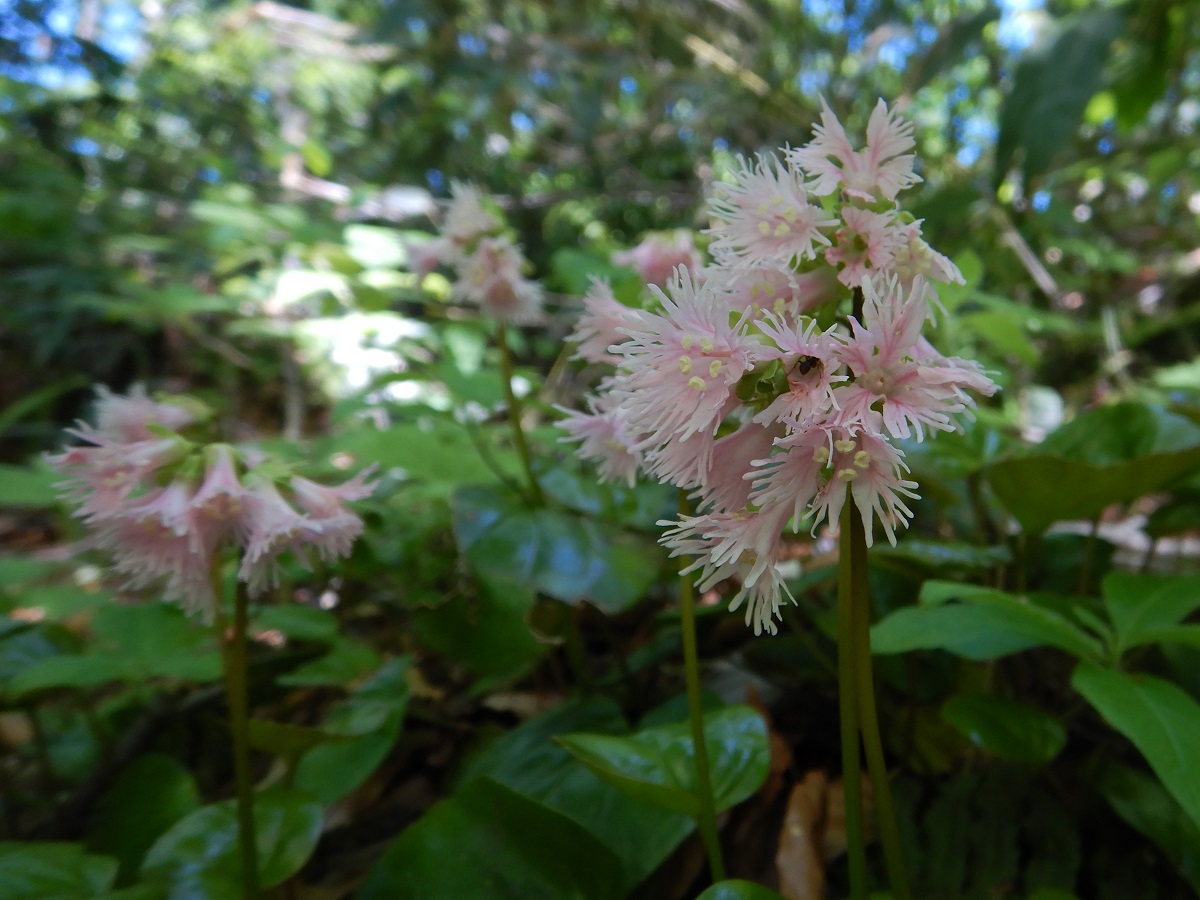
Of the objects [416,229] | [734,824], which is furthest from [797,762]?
[416,229]

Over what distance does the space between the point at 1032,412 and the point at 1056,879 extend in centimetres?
188

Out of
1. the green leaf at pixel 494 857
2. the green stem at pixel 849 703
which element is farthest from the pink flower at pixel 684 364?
the green leaf at pixel 494 857

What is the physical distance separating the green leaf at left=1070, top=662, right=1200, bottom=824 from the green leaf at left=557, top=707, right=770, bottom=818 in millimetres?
270

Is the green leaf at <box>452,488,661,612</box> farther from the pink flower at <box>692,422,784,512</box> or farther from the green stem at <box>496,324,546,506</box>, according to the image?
the pink flower at <box>692,422,784,512</box>

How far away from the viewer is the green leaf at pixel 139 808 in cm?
77

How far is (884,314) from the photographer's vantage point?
0.43 meters

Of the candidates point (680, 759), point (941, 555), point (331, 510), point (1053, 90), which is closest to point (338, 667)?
point (331, 510)

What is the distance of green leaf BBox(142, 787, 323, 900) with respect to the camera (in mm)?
630

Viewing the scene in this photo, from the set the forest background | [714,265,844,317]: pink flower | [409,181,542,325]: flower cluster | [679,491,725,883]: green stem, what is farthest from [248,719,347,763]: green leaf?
[409,181,542,325]: flower cluster

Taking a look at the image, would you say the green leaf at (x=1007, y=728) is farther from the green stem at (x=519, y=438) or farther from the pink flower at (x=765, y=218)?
the green stem at (x=519, y=438)

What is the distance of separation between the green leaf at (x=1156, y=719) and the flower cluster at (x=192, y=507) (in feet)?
2.10

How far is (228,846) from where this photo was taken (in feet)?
2.20

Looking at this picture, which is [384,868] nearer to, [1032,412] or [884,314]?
[884,314]

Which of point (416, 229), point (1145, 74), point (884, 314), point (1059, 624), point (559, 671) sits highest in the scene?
point (416, 229)
